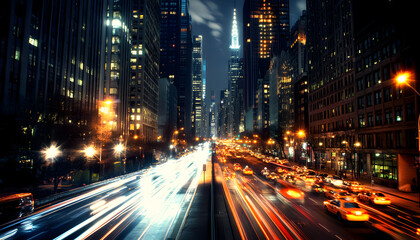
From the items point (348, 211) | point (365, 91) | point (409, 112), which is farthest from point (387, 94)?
point (348, 211)

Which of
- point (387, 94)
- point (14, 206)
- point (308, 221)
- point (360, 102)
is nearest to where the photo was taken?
point (308, 221)

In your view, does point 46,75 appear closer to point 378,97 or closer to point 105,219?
point 105,219

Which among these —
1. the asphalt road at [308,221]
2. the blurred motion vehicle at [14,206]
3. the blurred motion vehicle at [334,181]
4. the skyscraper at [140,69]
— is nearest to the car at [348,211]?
the asphalt road at [308,221]

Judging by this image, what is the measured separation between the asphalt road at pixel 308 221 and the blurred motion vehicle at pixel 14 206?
16.8 metres

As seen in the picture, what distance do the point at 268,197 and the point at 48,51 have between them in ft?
170

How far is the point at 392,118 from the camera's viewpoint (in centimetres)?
4219

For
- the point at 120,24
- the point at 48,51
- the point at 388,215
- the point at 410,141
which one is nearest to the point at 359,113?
the point at 410,141

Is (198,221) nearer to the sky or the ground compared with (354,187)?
nearer to the sky

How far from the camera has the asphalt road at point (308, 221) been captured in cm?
1617

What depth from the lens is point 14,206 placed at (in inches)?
770

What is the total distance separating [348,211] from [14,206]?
2505cm

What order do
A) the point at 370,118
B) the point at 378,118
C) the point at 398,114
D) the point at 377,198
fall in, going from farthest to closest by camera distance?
1. the point at 370,118
2. the point at 378,118
3. the point at 398,114
4. the point at 377,198

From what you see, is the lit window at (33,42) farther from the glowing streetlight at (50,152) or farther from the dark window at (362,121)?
the dark window at (362,121)

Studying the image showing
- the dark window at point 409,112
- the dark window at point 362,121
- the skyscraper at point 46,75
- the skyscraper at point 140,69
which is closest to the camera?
the skyscraper at point 46,75
